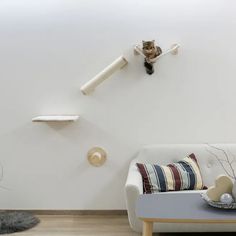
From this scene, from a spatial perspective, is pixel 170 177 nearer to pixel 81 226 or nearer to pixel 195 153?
pixel 195 153

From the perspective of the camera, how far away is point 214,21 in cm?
349

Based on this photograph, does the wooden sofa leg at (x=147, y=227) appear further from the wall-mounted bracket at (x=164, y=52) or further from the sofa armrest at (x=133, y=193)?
the wall-mounted bracket at (x=164, y=52)

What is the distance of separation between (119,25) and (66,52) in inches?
21.7

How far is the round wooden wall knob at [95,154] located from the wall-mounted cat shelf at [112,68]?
22.1 inches

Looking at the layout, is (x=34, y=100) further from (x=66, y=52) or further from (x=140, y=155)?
(x=140, y=155)

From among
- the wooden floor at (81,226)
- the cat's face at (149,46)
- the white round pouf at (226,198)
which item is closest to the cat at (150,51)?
the cat's face at (149,46)

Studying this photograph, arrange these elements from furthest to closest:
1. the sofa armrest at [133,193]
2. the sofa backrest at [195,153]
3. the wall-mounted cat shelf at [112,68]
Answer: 1. the wall-mounted cat shelf at [112,68]
2. the sofa backrest at [195,153]
3. the sofa armrest at [133,193]

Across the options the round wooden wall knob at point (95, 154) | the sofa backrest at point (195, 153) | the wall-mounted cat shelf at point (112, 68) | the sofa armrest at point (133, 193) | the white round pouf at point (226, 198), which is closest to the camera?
the white round pouf at point (226, 198)

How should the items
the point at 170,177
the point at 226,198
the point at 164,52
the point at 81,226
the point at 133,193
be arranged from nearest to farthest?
1. the point at 226,198
2. the point at 133,193
3. the point at 170,177
4. the point at 81,226
5. the point at 164,52

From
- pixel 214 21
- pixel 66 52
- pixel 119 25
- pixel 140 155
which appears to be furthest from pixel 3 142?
pixel 214 21

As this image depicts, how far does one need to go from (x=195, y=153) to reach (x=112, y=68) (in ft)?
3.42

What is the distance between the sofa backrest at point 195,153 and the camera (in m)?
3.31

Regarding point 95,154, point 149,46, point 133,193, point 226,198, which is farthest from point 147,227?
point 149,46

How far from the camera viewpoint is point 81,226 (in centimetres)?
337
